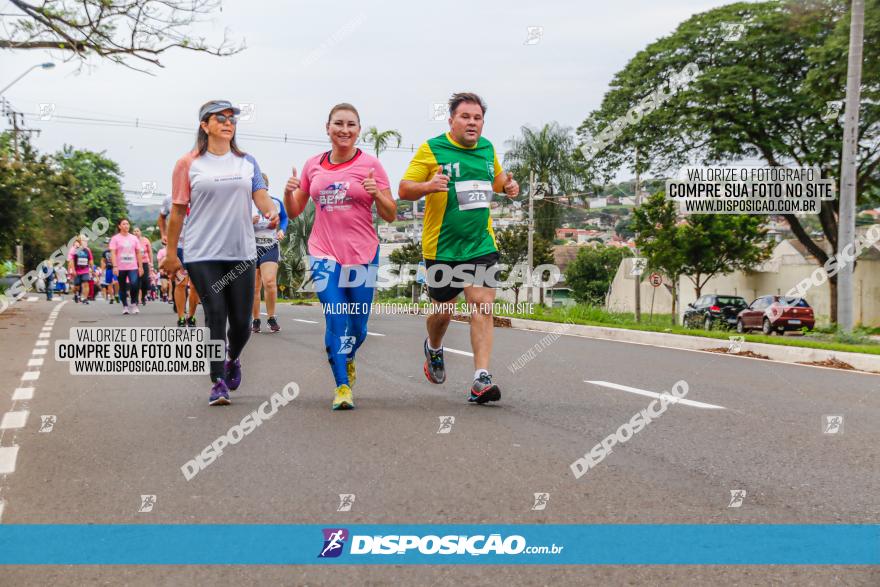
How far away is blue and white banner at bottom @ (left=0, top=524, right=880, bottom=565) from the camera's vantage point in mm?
3176

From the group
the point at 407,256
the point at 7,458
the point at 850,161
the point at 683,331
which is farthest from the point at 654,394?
the point at 407,256

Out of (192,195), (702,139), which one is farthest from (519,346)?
(702,139)

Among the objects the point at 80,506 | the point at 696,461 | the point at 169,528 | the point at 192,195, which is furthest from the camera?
the point at 192,195

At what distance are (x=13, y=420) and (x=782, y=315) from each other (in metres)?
27.2

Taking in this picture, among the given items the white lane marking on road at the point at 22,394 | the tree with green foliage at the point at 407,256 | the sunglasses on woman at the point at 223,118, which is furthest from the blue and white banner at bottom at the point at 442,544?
the tree with green foliage at the point at 407,256

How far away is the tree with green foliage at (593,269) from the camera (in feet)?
289

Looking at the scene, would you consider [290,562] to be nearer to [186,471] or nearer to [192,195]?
[186,471]

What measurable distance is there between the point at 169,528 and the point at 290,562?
0.66 m

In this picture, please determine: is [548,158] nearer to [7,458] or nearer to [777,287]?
[777,287]

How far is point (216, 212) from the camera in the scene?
6.45 m

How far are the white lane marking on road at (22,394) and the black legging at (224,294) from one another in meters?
1.62

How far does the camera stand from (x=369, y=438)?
17.4 feet

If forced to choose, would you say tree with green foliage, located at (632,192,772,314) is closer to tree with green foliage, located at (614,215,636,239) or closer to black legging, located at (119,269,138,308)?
tree with green foliage, located at (614,215,636,239)

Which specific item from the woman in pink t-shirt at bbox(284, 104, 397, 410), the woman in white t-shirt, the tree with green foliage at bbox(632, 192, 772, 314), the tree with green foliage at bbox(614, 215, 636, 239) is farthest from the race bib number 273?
the tree with green foliage at bbox(614, 215, 636, 239)
